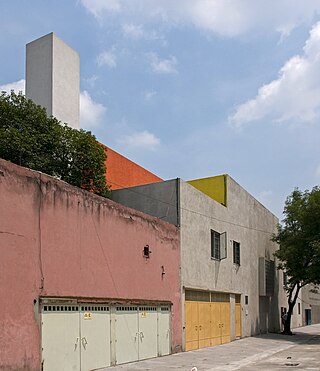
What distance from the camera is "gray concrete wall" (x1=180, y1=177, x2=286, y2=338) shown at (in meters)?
24.3

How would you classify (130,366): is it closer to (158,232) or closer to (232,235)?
(158,232)

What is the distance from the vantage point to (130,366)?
17516 millimetres

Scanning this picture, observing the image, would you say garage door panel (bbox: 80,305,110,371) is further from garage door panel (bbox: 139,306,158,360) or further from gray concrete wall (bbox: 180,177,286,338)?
gray concrete wall (bbox: 180,177,286,338)

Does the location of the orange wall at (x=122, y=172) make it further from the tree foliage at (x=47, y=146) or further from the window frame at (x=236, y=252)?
the window frame at (x=236, y=252)

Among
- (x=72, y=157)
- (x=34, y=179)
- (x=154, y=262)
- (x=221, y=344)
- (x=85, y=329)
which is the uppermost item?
(x=72, y=157)

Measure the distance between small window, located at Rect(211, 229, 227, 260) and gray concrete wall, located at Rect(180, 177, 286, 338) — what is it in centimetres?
26

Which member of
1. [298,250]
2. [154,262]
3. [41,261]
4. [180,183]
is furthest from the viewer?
[298,250]

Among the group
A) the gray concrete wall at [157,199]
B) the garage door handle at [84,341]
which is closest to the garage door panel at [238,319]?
the gray concrete wall at [157,199]

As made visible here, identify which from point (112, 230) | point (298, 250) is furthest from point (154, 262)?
point (298, 250)

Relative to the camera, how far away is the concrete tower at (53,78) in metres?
29.6

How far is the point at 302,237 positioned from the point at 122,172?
11406mm

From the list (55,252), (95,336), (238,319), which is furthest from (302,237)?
(55,252)

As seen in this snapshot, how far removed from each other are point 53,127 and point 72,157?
165 centimetres

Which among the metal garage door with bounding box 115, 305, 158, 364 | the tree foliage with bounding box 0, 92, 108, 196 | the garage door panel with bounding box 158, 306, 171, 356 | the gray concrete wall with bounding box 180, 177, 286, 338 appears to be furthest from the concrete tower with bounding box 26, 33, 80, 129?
the metal garage door with bounding box 115, 305, 158, 364
